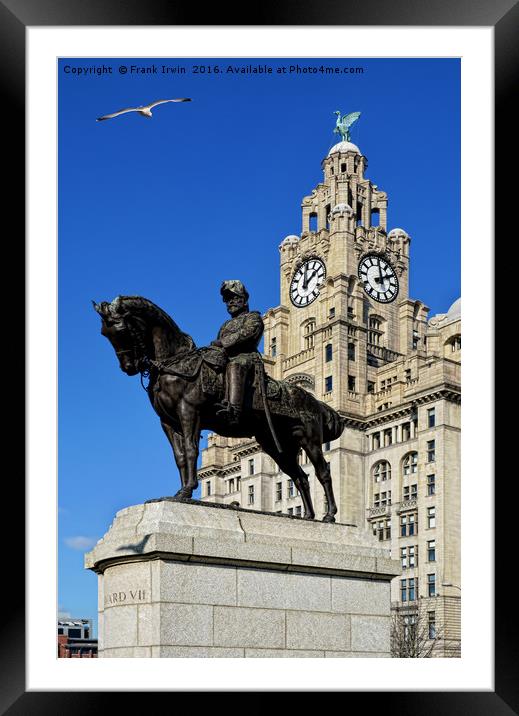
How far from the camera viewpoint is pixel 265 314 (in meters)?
119

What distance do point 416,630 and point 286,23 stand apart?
72108 mm

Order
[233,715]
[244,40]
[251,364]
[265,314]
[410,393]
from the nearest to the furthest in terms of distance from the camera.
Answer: [233,715] < [244,40] < [251,364] < [410,393] < [265,314]

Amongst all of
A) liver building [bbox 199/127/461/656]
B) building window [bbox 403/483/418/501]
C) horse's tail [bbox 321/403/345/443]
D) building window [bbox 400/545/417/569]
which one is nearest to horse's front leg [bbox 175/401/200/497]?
horse's tail [bbox 321/403/345/443]

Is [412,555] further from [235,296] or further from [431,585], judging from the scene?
[235,296]

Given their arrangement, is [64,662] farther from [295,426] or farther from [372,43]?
[372,43]

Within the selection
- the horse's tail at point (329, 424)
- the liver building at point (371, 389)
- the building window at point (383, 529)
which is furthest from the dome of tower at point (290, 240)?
the horse's tail at point (329, 424)

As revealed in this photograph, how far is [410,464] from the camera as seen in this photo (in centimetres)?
9569

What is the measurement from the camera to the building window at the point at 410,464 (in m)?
94.9

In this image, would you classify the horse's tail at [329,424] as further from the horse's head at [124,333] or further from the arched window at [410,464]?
the arched window at [410,464]

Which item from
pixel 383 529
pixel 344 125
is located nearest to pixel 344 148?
pixel 344 125

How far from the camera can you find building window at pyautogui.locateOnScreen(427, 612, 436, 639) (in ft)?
277
